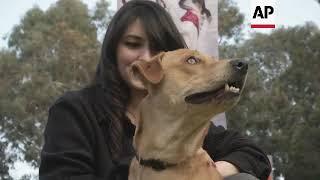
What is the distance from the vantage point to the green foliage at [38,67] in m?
27.0

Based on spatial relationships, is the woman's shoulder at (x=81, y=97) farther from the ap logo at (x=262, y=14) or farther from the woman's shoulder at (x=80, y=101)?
the ap logo at (x=262, y=14)

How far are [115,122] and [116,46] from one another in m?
0.53

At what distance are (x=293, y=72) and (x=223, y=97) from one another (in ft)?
89.0

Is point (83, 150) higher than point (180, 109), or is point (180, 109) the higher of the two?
point (180, 109)

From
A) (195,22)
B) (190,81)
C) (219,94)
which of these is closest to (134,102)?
(190,81)

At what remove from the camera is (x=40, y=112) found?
27641mm

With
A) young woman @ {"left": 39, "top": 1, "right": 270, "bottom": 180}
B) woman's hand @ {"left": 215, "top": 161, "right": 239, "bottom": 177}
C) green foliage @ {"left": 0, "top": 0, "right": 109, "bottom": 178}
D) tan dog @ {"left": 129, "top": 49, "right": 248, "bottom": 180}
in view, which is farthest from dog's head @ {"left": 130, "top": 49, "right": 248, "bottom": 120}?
green foliage @ {"left": 0, "top": 0, "right": 109, "bottom": 178}

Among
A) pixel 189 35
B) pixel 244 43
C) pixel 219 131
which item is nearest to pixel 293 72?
pixel 244 43

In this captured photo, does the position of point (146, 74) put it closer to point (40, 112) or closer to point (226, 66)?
point (226, 66)

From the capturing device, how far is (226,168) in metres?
3.93

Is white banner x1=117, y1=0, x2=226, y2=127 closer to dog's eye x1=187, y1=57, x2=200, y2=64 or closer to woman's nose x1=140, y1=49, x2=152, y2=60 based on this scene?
woman's nose x1=140, y1=49, x2=152, y2=60

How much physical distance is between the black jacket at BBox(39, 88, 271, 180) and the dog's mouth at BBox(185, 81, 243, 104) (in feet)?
1.76

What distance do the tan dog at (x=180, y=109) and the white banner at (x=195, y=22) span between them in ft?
9.41

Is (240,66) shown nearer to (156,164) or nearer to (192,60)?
(192,60)
